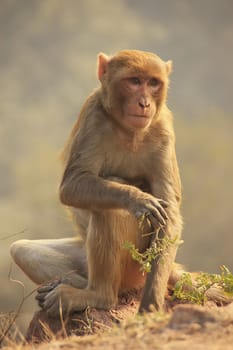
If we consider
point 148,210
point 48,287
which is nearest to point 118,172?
point 148,210

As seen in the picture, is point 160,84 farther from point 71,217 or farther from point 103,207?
point 71,217

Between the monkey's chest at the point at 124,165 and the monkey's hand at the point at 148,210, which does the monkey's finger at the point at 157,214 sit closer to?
the monkey's hand at the point at 148,210

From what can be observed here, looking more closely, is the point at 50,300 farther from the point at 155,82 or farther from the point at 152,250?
the point at 155,82

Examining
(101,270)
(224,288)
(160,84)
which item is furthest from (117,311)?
(160,84)

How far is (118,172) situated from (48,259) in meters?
2.08

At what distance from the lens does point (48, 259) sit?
1033 centimetres

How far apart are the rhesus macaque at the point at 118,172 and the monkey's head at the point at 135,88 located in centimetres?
1

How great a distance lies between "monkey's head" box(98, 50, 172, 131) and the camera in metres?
8.48

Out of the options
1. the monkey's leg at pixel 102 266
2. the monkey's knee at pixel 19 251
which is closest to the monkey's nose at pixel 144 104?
the monkey's leg at pixel 102 266

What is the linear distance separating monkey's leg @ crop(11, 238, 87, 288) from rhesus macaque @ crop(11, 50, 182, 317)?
78 centimetres

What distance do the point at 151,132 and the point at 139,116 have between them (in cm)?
64

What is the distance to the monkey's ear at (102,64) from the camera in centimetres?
903

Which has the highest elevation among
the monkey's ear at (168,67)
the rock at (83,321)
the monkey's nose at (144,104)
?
the monkey's ear at (168,67)

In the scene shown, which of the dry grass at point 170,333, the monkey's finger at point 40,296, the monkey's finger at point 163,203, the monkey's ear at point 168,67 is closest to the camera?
the dry grass at point 170,333
